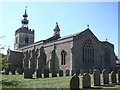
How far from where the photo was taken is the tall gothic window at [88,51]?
3609 cm

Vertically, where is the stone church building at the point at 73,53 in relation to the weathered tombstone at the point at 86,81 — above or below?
above

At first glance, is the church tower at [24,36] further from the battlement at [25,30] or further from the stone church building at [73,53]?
the stone church building at [73,53]

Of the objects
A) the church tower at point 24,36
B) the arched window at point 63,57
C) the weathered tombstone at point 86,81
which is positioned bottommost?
the weathered tombstone at point 86,81

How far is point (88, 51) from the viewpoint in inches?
1446

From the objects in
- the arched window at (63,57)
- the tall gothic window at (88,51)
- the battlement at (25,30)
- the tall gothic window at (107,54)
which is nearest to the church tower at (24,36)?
the battlement at (25,30)

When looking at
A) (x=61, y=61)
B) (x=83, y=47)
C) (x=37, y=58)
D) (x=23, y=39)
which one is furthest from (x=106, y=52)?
(x=23, y=39)

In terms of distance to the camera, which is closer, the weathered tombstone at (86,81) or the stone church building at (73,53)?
the weathered tombstone at (86,81)

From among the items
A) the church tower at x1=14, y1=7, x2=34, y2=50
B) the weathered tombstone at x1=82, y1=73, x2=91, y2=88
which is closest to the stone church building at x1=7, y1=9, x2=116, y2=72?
the church tower at x1=14, y1=7, x2=34, y2=50

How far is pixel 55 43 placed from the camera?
39.3 m

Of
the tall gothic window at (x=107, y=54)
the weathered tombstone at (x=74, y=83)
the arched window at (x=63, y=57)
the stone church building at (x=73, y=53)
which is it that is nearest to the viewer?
the weathered tombstone at (x=74, y=83)

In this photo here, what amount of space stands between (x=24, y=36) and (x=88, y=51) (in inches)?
A: 930

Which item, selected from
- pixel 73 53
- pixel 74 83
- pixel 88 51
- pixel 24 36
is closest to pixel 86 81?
pixel 74 83

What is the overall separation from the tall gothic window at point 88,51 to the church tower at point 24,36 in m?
23.0

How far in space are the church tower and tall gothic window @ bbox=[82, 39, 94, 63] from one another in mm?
22958
